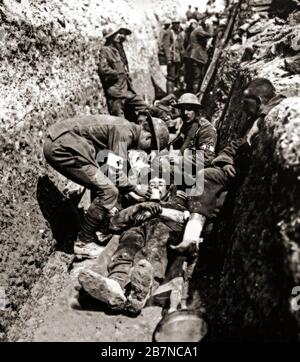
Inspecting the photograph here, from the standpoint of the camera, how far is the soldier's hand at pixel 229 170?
4.04 metres

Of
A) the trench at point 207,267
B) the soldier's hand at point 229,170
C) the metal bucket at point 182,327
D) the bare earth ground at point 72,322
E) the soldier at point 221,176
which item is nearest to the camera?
the trench at point 207,267

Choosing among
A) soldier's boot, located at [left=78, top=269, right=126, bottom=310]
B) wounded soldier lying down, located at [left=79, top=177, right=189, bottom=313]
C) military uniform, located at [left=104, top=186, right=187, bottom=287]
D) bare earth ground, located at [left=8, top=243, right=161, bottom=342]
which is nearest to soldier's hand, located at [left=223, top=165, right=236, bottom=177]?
wounded soldier lying down, located at [left=79, top=177, right=189, bottom=313]

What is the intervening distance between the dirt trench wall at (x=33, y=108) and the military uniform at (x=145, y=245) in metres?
0.86

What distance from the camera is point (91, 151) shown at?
14.0ft

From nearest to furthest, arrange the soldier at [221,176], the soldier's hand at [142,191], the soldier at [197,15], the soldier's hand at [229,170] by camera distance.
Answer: the soldier at [221,176] → the soldier's hand at [229,170] → the soldier's hand at [142,191] → the soldier at [197,15]

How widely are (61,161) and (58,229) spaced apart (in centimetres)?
86

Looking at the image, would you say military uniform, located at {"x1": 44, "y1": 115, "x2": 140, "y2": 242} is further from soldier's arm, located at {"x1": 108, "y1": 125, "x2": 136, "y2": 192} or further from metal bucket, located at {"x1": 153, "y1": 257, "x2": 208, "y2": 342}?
metal bucket, located at {"x1": 153, "y1": 257, "x2": 208, "y2": 342}

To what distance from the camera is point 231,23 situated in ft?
29.1

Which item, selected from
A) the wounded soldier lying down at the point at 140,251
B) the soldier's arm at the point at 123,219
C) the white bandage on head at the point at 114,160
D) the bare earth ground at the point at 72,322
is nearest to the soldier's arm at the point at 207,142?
the wounded soldier lying down at the point at 140,251

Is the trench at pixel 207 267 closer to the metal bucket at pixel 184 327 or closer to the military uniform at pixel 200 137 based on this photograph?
the metal bucket at pixel 184 327

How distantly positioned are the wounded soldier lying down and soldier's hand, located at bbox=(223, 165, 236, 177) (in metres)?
0.67

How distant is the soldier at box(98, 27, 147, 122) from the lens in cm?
672

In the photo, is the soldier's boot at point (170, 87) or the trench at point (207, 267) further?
the soldier's boot at point (170, 87)

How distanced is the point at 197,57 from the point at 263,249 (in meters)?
7.83
